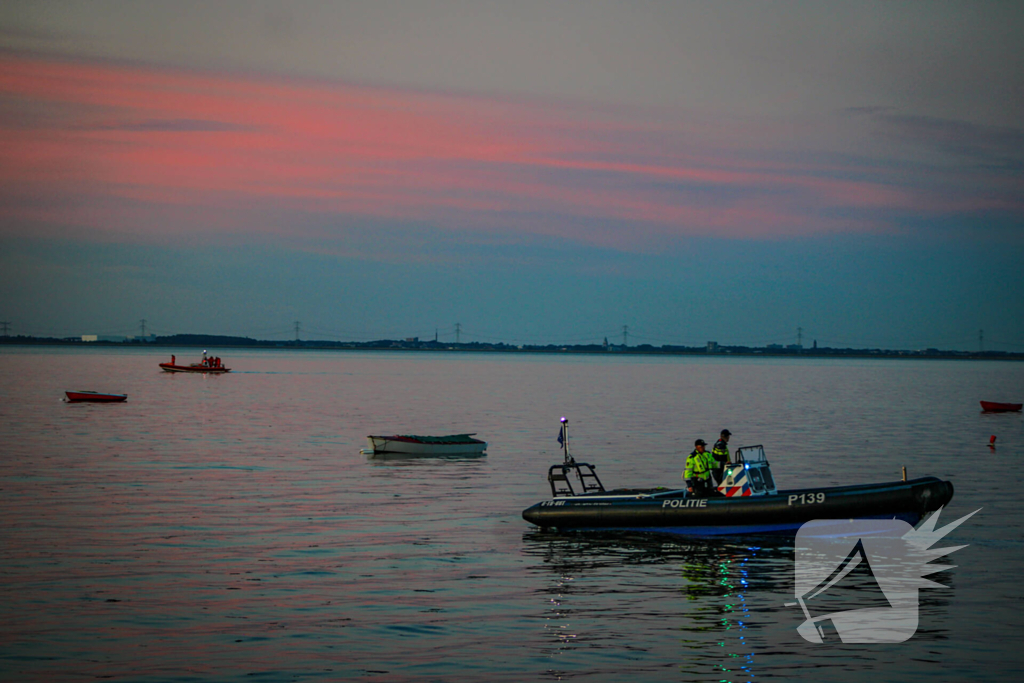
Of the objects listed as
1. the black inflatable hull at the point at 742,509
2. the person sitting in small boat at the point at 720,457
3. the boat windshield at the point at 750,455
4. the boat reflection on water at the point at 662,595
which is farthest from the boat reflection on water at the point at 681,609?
the boat windshield at the point at 750,455

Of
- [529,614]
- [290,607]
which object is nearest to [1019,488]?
[529,614]

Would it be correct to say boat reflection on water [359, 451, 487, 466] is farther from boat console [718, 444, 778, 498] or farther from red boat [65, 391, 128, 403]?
red boat [65, 391, 128, 403]

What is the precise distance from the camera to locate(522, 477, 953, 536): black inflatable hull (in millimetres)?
26797

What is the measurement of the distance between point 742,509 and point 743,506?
0.09 meters

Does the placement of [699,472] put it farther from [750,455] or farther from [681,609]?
[681,609]

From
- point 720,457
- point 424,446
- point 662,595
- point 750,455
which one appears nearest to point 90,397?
point 424,446

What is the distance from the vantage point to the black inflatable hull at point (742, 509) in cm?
2680

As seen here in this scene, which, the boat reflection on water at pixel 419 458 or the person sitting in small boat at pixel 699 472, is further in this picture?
the boat reflection on water at pixel 419 458

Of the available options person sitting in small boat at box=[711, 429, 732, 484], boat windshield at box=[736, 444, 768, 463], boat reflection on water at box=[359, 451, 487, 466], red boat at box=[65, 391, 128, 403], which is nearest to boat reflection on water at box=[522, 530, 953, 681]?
person sitting in small boat at box=[711, 429, 732, 484]

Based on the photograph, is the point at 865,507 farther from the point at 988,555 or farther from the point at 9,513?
the point at 9,513

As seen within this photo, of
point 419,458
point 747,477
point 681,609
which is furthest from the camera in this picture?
point 419,458

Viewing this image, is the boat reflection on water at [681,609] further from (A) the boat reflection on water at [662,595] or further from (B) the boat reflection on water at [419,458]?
(B) the boat reflection on water at [419,458]

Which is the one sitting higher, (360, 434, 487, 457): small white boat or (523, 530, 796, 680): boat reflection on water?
(360, 434, 487, 457): small white boat

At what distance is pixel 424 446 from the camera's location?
51.2 metres
